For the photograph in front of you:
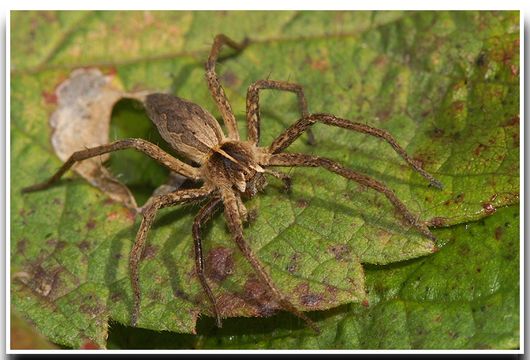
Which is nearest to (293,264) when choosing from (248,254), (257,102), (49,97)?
(248,254)

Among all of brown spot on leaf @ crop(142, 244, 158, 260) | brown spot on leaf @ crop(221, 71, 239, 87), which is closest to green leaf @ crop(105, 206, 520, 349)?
brown spot on leaf @ crop(142, 244, 158, 260)

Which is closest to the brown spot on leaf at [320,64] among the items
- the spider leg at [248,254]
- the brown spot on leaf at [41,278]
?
the spider leg at [248,254]

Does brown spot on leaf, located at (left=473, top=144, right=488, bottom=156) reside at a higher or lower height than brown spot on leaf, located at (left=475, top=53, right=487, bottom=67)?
lower

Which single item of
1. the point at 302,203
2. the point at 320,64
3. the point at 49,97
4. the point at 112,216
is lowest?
the point at 112,216

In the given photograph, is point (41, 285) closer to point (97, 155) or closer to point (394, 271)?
point (97, 155)

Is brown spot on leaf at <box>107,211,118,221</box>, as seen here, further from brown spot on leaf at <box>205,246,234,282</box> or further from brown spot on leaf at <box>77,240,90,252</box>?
brown spot on leaf at <box>205,246,234,282</box>

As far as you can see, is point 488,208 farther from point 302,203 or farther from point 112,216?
point 112,216
